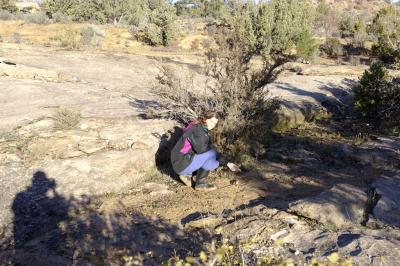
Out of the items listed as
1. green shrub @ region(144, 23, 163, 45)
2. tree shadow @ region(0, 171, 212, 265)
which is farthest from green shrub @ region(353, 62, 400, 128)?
green shrub @ region(144, 23, 163, 45)

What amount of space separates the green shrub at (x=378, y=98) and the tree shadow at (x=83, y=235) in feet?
21.1

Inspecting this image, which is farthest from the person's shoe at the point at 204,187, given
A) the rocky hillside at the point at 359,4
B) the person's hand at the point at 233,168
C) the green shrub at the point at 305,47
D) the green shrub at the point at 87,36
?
the rocky hillside at the point at 359,4

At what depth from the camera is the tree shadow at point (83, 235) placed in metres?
3.55

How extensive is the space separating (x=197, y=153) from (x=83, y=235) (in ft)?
6.16

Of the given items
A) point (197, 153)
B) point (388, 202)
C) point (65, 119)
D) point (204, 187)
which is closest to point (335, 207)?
point (388, 202)

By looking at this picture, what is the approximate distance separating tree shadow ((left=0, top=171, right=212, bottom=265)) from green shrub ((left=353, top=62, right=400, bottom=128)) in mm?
6427

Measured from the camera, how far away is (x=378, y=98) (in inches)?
362

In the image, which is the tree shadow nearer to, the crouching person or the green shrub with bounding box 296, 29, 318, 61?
the crouching person

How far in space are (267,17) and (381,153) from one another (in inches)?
555

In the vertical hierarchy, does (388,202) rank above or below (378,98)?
below

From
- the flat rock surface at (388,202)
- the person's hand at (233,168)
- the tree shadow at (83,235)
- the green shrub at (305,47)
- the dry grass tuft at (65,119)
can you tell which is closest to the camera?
the tree shadow at (83,235)

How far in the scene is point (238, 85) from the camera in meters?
6.61

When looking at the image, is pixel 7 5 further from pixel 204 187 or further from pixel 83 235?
pixel 83 235

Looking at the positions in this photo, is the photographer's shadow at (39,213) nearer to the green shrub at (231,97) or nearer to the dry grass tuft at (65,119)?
the dry grass tuft at (65,119)
